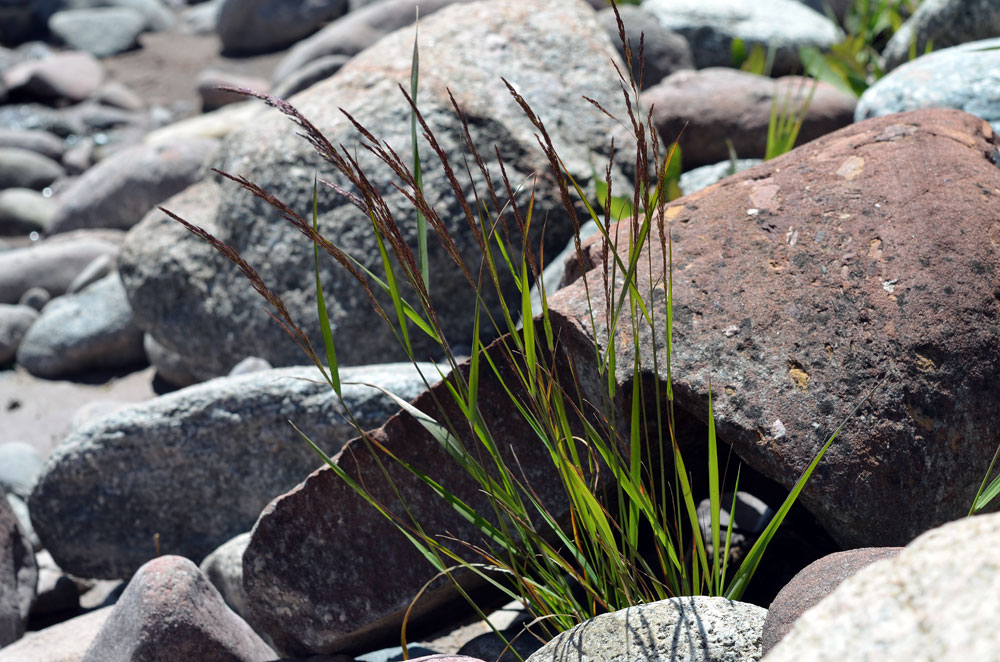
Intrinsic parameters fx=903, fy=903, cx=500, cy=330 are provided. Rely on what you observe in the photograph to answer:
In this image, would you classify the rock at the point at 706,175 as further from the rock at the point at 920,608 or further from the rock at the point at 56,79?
the rock at the point at 56,79

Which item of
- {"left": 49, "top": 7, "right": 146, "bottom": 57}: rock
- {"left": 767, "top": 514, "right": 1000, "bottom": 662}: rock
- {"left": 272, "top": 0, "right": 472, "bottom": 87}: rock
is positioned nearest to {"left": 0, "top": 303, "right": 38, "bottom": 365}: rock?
{"left": 272, "top": 0, "right": 472, "bottom": 87}: rock

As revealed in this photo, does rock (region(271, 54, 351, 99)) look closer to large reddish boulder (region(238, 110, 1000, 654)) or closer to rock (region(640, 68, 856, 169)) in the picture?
rock (region(640, 68, 856, 169))

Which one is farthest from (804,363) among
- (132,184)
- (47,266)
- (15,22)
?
(15,22)

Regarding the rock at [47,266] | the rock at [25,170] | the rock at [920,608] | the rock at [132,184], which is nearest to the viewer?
the rock at [920,608]

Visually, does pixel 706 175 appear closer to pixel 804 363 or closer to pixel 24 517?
pixel 804 363

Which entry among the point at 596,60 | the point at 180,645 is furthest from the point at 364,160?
the point at 180,645

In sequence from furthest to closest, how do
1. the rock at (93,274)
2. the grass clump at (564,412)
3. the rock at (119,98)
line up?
1. the rock at (119,98)
2. the rock at (93,274)
3. the grass clump at (564,412)

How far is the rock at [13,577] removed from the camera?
8.70 feet

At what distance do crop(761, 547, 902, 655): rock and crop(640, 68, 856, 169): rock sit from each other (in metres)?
2.47

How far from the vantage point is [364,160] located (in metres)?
3.35

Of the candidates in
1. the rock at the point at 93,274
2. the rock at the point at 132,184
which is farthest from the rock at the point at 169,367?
the rock at the point at 132,184

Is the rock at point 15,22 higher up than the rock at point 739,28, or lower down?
lower down

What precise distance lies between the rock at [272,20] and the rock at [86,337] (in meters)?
6.04

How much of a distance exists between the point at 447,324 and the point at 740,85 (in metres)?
1.66
